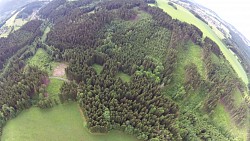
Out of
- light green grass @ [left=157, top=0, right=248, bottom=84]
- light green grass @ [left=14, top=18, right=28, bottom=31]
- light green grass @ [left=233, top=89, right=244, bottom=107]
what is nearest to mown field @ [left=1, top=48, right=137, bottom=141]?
light green grass @ [left=233, top=89, right=244, bottom=107]

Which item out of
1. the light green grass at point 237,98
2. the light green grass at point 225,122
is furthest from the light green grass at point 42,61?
the light green grass at point 237,98

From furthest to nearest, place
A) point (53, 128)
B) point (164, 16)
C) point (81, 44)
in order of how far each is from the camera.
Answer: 1. point (164, 16)
2. point (81, 44)
3. point (53, 128)

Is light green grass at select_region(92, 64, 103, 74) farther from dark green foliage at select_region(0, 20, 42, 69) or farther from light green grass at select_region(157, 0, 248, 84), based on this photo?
light green grass at select_region(157, 0, 248, 84)

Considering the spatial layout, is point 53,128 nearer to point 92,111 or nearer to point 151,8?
point 92,111

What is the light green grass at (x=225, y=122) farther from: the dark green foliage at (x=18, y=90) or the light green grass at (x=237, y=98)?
the dark green foliage at (x=18, y=90)

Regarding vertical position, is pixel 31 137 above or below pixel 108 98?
below

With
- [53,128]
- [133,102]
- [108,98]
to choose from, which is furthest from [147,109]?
[53,128]

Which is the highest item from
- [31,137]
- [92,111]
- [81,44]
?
[81,44]
